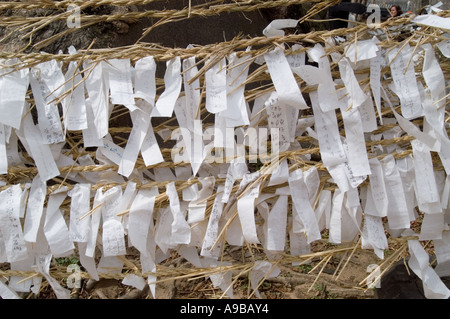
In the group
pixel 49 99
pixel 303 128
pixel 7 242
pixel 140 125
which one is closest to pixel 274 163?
pixel 303 128

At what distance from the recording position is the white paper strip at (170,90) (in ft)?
3.15

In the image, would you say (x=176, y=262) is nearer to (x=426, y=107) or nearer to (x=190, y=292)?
(x=190, y=292)

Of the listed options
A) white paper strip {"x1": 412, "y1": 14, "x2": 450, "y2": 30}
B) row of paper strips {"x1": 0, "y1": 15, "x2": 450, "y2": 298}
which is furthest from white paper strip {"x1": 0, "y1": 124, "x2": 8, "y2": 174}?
white paper strip {"x1": 412, "y1": 14, "x2": 450, "y2": 30}

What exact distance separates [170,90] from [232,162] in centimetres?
22

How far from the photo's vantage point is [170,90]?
0.99 meters

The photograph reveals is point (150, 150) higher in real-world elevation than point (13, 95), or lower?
lower

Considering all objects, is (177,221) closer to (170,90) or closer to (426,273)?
(170,90)

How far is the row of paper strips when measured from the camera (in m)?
0.98

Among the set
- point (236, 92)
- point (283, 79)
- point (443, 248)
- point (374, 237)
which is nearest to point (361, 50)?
point (283, 79)

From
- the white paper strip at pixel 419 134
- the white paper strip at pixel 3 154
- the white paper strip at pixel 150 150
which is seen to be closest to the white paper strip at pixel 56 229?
the white paper strip at pixel 3 154

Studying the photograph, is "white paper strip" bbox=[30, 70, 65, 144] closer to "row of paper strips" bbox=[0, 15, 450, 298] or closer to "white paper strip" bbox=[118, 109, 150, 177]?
"row of paper strips" bbox=[0, 15, 450, 298]

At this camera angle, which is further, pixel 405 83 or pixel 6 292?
pixel 6 292

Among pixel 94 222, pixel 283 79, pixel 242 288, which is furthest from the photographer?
pixel 242 288

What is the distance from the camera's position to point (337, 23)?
2281 mm
